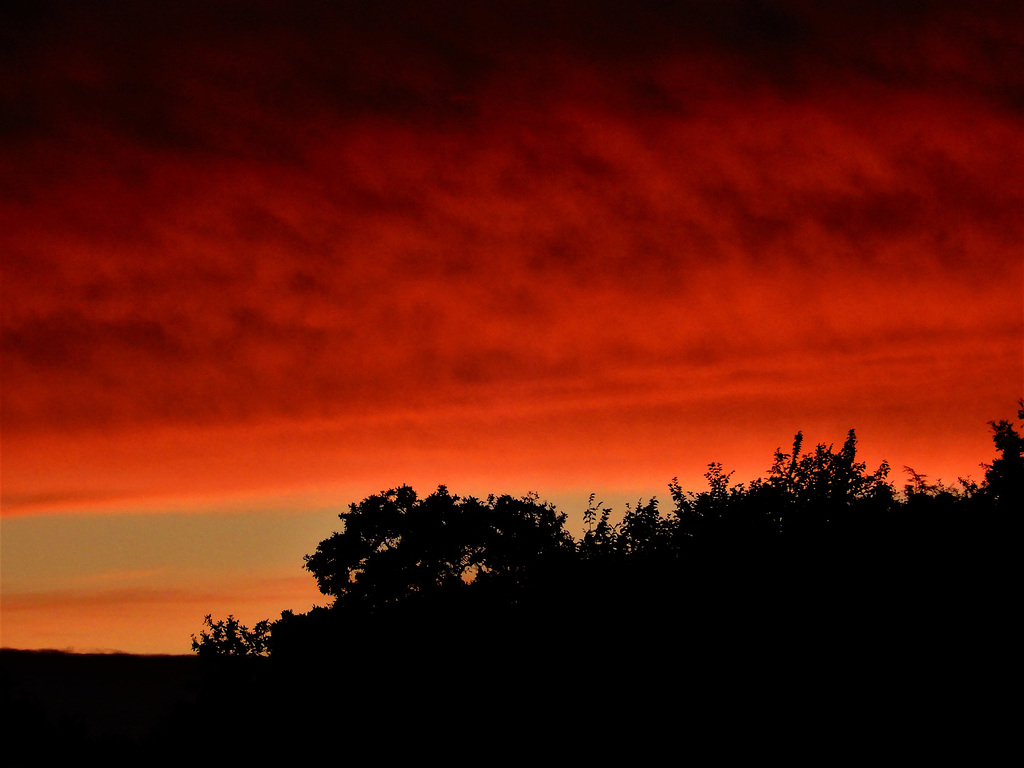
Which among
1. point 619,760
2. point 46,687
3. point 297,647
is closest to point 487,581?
point 297,647

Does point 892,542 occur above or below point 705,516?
below

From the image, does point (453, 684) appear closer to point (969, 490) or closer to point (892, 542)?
point (892, 542)

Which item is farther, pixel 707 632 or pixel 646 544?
pixel 646 544

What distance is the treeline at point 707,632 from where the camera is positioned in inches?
834

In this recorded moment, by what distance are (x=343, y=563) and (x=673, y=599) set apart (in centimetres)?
2550

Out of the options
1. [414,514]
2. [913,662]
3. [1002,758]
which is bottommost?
[1002,758]

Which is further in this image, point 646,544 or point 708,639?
point 646,544

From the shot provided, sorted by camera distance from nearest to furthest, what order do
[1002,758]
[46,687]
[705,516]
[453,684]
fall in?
1. [1002,758]
2. [453,684]
3. [705,516]
4. [46,687]

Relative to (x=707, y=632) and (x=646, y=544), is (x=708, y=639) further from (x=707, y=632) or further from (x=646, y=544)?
(x=646, y=544)

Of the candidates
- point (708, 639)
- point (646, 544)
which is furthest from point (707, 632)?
point (646, 544)

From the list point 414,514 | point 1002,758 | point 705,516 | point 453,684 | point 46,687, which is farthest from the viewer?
→ point 414,514

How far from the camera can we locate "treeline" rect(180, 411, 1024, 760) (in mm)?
21188

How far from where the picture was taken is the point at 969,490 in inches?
1221

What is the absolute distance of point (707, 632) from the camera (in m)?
23.5
